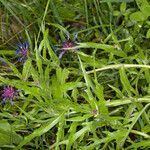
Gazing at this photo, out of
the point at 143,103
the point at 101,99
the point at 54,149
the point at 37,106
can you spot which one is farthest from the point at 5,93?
the point at 143,103

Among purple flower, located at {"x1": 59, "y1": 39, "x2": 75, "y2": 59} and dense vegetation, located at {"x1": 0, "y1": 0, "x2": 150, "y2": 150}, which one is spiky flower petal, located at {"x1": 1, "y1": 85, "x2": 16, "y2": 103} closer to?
dense vegetation, located at {"x1": 0, "y1": 0, "x2": 150, "y2": 150}

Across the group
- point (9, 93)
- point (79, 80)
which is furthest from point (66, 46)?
point (9, 93)

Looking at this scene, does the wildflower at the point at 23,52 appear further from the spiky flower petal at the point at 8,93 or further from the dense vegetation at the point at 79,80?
the spiky flower petal at the point at 8,93

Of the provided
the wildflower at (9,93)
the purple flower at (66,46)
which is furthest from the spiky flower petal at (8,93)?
the purple flower at (66,46)

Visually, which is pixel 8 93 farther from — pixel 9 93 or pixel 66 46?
pixel 66 46

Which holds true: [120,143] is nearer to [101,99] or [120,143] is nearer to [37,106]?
[101,99]

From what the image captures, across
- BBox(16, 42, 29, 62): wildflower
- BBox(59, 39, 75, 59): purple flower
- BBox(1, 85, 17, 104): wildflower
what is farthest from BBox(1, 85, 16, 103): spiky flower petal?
BBox(59, 39, 75, 59): purple flower

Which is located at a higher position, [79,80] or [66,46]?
[66,46]

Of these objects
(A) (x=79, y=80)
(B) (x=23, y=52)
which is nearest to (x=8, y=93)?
(B) (x=23, y=52)
